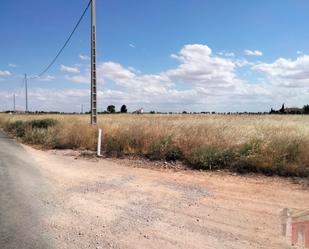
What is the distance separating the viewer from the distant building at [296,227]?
4328 millimetres

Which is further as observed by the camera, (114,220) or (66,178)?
(66,178)

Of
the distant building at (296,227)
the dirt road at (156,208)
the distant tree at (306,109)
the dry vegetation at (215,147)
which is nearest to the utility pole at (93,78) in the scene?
the dry vegetation at (215,147)

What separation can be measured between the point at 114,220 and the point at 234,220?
1946 mm

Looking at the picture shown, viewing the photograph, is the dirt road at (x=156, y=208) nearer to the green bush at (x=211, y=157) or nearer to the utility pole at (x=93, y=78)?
the green bush at (x=211, y=157)

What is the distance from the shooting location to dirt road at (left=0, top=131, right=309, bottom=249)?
173 inches

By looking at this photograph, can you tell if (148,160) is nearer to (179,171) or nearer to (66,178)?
(179,171)

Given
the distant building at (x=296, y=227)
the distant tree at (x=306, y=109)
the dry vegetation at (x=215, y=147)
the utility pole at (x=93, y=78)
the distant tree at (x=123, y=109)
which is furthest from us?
the distant tree at (x=123, y=109)

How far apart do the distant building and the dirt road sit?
5.0 inches

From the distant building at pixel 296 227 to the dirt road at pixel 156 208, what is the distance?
127mm

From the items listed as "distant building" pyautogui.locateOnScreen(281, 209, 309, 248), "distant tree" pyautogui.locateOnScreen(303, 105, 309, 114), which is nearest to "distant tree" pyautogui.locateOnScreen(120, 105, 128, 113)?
"distant tree" pyautogui.locateOnScreen(303, 105, 309, 114)

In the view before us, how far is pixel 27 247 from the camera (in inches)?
161

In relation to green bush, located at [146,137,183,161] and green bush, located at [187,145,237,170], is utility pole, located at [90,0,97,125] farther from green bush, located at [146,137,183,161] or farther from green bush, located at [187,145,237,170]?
green bush, located at [187,145,237,170]

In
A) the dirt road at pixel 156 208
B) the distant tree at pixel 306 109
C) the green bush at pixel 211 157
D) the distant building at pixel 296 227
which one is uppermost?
the distant tree at pixel 306 109

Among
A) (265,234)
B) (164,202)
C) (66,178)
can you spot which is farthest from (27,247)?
(66,178)
